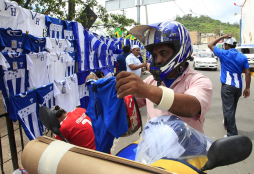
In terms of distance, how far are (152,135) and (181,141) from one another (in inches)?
6.4

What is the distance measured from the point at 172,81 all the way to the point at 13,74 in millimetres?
2894

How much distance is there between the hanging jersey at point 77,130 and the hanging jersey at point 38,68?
57.1 inches

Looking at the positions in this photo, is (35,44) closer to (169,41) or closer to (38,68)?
(38,68)

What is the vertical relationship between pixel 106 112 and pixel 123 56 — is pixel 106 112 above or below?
below

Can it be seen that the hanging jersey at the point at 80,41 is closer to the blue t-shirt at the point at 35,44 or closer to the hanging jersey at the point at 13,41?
the blue t-shirt at the point at 35,44

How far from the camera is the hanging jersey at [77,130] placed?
2777 mm

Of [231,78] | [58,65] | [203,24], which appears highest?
[203,24]

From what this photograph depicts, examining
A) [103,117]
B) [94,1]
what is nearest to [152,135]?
[103,117]

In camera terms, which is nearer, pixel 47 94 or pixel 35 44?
pixel 35 44

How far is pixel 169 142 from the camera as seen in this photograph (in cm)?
105

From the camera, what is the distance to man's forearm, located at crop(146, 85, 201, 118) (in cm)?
107

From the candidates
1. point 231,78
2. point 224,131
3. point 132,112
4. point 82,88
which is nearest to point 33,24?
point 82,88

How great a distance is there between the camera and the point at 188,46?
1521mm

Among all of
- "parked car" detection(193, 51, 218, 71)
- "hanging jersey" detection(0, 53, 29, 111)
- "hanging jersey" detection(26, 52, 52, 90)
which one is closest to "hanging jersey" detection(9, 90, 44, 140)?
"hanging jersey" detection(0, 53, 29, 111)
